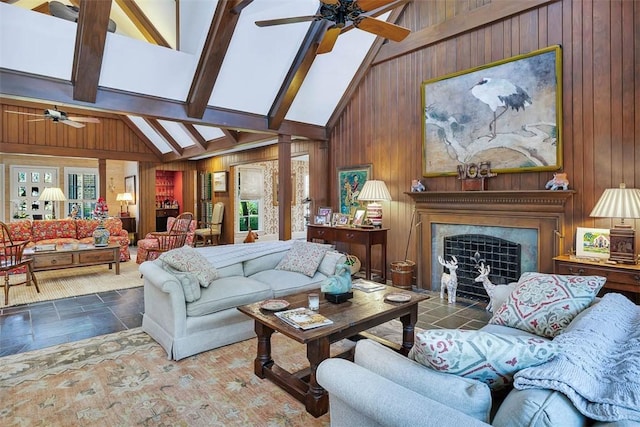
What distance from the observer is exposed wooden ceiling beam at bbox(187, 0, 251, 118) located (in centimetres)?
406

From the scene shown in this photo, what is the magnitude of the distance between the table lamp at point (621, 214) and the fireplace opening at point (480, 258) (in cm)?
105

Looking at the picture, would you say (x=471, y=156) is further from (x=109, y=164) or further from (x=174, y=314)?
(x=109, y=164)

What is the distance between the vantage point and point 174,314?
2932mm

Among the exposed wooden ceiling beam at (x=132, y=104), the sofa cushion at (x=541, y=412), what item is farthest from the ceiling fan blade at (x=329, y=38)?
the sofa cushion at (x=541, y=412)

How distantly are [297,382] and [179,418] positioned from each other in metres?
0.76

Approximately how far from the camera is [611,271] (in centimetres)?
318

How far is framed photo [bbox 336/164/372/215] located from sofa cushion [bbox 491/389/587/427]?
196 inches

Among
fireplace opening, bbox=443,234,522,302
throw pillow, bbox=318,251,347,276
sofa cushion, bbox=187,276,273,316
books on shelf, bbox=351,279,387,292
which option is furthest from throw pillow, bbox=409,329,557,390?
fireplace opening, bbox=443,234,522,302

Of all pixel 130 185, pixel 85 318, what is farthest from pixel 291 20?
pixel 130 185

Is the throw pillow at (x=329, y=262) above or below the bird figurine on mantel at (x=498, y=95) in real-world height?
below

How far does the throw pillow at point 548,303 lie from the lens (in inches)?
82.0

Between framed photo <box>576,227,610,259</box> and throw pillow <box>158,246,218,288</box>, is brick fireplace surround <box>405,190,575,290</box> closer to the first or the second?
framed photo <box>576,227,610,259</box>

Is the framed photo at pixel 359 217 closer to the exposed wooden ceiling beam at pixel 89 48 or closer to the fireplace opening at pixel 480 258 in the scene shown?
the fireplace opening at pixel 480 258

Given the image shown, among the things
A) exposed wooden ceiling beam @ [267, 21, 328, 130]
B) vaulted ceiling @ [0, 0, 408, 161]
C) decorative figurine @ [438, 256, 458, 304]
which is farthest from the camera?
exposed wooden ceiling beam @ [267, 21, 328, 130]
